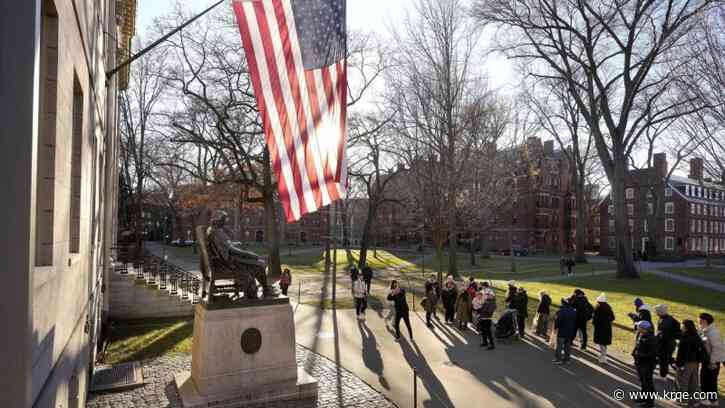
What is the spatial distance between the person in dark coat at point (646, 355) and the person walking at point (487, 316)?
13.7 feet

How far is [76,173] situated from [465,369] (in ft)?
30.3

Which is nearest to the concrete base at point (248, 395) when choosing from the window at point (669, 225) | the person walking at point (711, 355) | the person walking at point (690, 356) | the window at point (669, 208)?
→ the person walking at point (690, 356)

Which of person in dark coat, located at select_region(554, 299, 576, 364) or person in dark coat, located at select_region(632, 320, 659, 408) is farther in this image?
person in dark coat, located at select_region(554, 299, 576, 364)

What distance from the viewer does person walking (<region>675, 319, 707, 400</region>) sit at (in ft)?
28.0

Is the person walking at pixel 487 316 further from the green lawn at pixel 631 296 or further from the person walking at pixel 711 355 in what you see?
the person walking at pixel 711 355

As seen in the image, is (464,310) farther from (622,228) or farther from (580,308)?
(622,228)

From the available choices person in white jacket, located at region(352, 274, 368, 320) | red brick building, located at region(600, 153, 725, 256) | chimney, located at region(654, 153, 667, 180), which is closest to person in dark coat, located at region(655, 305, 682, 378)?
person in white jacket, located at region(352, 274, 368, 320)

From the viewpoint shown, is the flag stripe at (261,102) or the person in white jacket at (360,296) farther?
the person in white jacket at (360,296)

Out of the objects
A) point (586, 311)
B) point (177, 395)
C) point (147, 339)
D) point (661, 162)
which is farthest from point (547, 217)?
point (177, 395)

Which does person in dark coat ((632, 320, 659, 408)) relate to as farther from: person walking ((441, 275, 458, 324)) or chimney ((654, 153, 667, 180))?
chimney ((654, 153, 667, 180))

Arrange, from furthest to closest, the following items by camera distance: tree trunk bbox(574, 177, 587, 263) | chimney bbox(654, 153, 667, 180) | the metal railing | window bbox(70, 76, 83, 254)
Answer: chimney bbox(654, 153, 667, 180) < tree trunk bbox(574, 177, 587, 263) < the metal railing < window bbox(70, 76, 83, 254)

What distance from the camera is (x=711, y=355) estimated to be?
8680 mm

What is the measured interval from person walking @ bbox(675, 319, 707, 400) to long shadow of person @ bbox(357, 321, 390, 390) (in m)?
5.91

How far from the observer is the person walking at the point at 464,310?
1520cm
